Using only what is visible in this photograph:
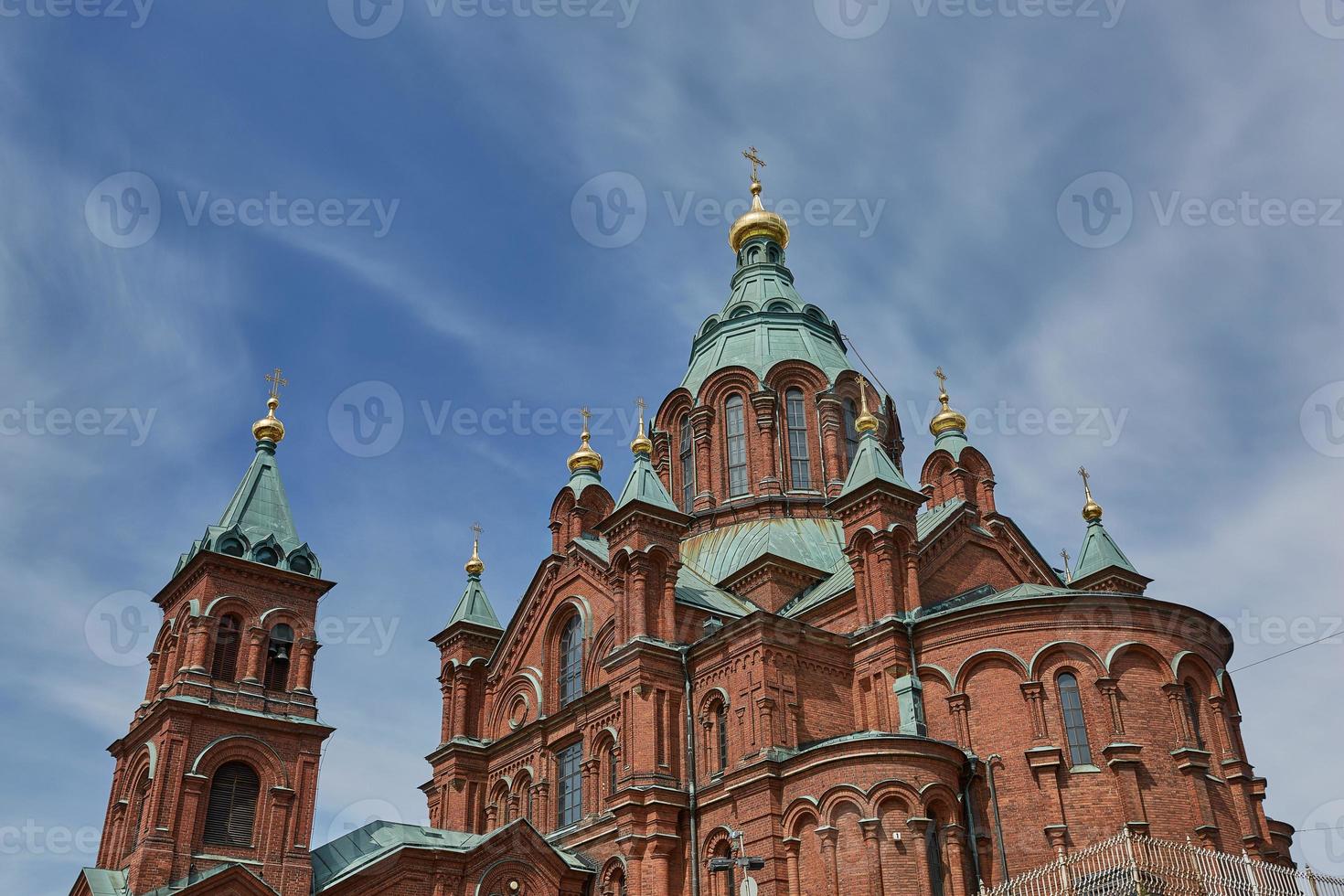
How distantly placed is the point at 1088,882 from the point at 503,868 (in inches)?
496

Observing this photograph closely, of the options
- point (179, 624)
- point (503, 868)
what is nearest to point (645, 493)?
point (503, 868)

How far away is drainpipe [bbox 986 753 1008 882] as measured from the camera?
2336cm

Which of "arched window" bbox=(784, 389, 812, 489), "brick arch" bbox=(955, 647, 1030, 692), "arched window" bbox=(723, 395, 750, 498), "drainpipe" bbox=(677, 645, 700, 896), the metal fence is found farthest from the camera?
"arched window" bbox=(723, 395, 750, 498)

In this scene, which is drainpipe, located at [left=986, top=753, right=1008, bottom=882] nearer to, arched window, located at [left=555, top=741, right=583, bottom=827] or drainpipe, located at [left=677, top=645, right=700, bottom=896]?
drainpipe, located at [left=677, top=645, right=700, bottom=896]

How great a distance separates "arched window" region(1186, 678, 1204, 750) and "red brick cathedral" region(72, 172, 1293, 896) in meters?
0.07

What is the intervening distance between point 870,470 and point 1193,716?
8625 millimetres

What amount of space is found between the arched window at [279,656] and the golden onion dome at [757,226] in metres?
23.3

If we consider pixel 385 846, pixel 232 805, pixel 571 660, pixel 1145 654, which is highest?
pixel 571 660

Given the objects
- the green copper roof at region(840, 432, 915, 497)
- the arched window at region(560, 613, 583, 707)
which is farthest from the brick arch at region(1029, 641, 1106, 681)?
the arched window at region(560, 613, 583, 707)

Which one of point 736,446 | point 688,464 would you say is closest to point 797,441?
point 736,446

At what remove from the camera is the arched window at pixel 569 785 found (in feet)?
99.8

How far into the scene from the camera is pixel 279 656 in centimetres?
2969

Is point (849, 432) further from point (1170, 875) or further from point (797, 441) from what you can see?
point (1170, 875)

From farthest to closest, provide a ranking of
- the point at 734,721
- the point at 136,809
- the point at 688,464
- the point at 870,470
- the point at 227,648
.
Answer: the point at 688,464
the point at 227,648
the point at 870,470
the point at 136,809
the point at 734,721
